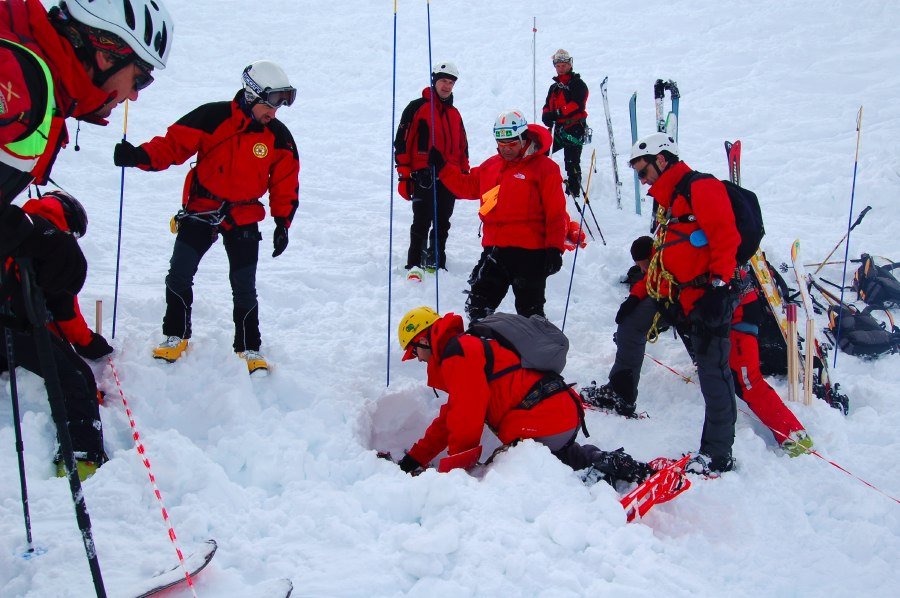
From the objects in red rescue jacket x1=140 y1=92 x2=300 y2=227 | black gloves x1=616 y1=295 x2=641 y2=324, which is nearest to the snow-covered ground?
black gloves x1=616 y1=295 x2=641 y2=324

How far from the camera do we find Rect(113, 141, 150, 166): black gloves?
382 cm

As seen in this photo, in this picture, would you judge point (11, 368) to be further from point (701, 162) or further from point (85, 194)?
point (701, 162)

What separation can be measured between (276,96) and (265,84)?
104mm

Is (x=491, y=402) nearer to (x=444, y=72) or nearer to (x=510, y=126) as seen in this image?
(x=510, y=126)

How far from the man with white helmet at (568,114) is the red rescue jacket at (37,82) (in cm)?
708

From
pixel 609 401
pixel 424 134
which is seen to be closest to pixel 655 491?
pixel 609 401

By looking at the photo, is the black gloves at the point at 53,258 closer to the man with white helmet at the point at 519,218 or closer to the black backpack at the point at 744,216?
the man with white helmet at the point at 519,218

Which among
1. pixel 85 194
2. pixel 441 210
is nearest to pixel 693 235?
pixel 441 210

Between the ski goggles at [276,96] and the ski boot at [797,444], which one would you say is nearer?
the ski goggles at [276,96]

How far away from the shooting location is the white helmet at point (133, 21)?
2.30 metres

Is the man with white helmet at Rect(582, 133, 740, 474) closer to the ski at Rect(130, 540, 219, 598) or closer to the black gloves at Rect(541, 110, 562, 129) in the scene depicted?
the ski at Rect(130, 540, 219, 598)

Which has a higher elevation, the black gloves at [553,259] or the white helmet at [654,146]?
the white helmet at [654,146]

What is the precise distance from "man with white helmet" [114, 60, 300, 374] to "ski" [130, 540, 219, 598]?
196 cm

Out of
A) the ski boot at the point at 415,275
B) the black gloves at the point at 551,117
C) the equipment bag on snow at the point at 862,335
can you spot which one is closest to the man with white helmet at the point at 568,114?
the black gloves at the point at 551,117
